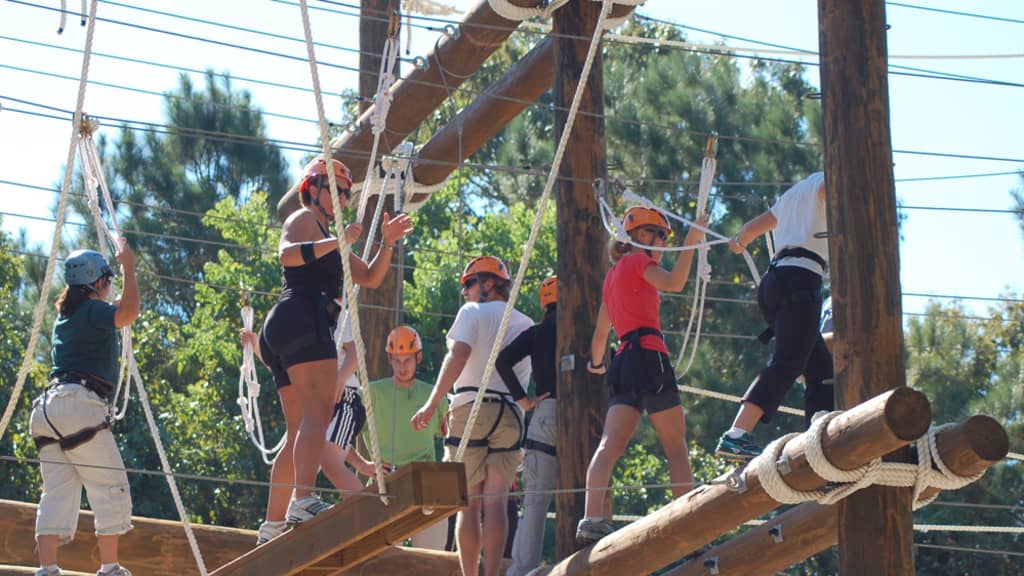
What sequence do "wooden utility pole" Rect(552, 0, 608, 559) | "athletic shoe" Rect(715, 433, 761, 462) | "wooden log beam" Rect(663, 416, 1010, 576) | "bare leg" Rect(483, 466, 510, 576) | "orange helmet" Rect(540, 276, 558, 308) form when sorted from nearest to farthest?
"athletic shoe" Rect(715, 433, 761, 462) → "wooden log beam" Rect(663, 416, 1010, 576) → "bare leg" Rect(483, 466, 510, 576) → "wooden utility pole" Rect(552, 0, 608, 559) → "orange helmet" Rect(540, 276, 558, 308)

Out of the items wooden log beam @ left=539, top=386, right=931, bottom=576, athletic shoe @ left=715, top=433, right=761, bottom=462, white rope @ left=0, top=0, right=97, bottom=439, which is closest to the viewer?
wooden log beam @ left=539, top=386, right=931, bottom=576

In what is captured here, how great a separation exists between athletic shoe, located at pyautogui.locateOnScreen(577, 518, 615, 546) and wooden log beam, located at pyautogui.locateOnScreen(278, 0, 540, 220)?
291cm

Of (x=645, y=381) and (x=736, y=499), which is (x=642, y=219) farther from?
(x=736, y=499)

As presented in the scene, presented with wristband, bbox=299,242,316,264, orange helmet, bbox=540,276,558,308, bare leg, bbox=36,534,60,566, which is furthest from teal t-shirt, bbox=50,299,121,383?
orange helmet, bbox=540,276,558,308

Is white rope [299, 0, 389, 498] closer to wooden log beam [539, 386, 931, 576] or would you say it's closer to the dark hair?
wooden log beam [539, 386, 931, 576]

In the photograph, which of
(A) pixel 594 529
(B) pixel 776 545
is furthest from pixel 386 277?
(B) pixel 776 545

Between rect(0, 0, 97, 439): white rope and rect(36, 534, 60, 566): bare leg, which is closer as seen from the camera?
rect(0, 0, 97, 439): white rope

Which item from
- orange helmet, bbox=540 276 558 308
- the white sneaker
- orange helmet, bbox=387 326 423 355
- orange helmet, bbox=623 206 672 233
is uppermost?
orange helmet, bbox=623 206 672 233

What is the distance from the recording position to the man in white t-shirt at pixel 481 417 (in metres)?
6.91

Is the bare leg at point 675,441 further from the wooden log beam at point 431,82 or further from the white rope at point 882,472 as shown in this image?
the wooden log beam at point 431,82

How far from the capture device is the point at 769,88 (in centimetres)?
2381

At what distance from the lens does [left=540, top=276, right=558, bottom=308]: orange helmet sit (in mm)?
7793

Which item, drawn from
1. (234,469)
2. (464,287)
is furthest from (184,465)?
(464,287)

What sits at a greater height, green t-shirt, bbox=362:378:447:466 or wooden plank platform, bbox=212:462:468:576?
green t-shirt, bbox=362:378:447:466
